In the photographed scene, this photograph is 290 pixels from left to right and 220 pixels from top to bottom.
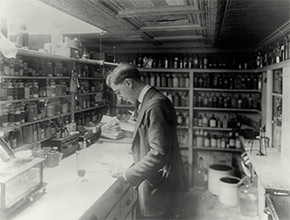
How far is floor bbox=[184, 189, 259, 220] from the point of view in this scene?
4434mm

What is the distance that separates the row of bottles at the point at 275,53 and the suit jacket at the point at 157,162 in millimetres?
A: 1788

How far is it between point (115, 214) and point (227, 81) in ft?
12.7

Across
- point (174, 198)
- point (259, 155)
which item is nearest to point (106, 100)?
point (259, 155)

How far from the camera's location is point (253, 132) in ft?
17.2

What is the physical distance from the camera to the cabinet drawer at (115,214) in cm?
249

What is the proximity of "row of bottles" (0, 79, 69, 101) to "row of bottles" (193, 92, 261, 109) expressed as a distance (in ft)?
8.49

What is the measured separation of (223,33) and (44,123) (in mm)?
2414

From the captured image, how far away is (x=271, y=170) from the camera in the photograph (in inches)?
126

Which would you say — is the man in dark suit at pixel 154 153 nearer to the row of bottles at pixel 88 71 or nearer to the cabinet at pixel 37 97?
the cabinet at pixel 37 97

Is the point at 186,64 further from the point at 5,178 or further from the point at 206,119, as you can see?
the point at 5,178

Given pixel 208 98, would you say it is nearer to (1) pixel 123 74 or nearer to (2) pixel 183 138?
(2) pixel 183 138

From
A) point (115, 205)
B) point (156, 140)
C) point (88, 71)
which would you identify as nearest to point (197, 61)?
point (88, 71)

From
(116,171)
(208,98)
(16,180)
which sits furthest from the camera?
(208,98)

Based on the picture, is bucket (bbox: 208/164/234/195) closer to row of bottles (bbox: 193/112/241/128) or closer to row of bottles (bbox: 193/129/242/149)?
row of bottles (bbox: 193/129/242/149)
